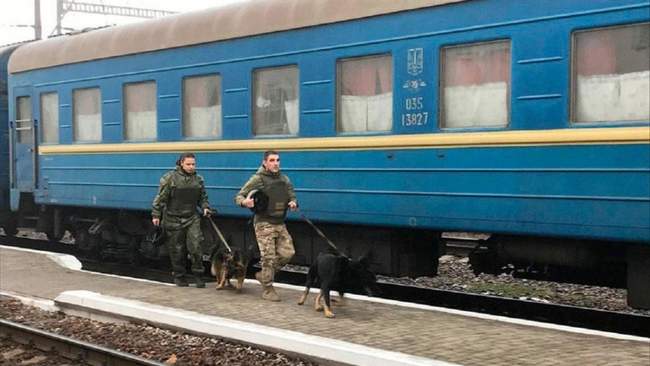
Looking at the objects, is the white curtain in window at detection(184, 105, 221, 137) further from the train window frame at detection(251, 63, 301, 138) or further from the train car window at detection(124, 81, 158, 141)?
the train car window at detection(124, 81, 158, 141)

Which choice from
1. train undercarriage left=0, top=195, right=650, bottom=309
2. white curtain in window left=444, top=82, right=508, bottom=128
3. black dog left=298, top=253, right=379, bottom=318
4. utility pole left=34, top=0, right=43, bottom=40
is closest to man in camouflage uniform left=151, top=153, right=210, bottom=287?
train undercarriage left=0, top=195, right=650, bottom=309

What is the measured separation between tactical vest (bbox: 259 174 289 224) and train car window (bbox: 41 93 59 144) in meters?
5.81

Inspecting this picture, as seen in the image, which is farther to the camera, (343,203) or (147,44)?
(147,44)

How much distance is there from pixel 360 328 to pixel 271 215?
187cm

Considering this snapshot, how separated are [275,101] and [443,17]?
2.52 metres

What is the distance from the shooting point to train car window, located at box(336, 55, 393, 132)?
8320 mm

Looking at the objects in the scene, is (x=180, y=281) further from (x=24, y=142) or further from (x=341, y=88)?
(x=24, y=142)

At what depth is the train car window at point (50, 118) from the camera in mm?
12727

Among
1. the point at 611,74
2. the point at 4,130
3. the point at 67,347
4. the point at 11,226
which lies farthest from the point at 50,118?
the point at 611,74

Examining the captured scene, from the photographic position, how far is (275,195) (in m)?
8.23

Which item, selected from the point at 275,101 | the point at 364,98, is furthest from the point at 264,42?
the point at 364,98

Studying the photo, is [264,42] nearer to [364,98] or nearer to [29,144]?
[364,98]

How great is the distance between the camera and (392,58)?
26.9 ft

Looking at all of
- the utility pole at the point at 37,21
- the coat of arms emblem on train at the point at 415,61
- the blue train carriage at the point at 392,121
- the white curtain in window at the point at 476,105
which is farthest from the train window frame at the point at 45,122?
the utility pole at the point at 37,21
